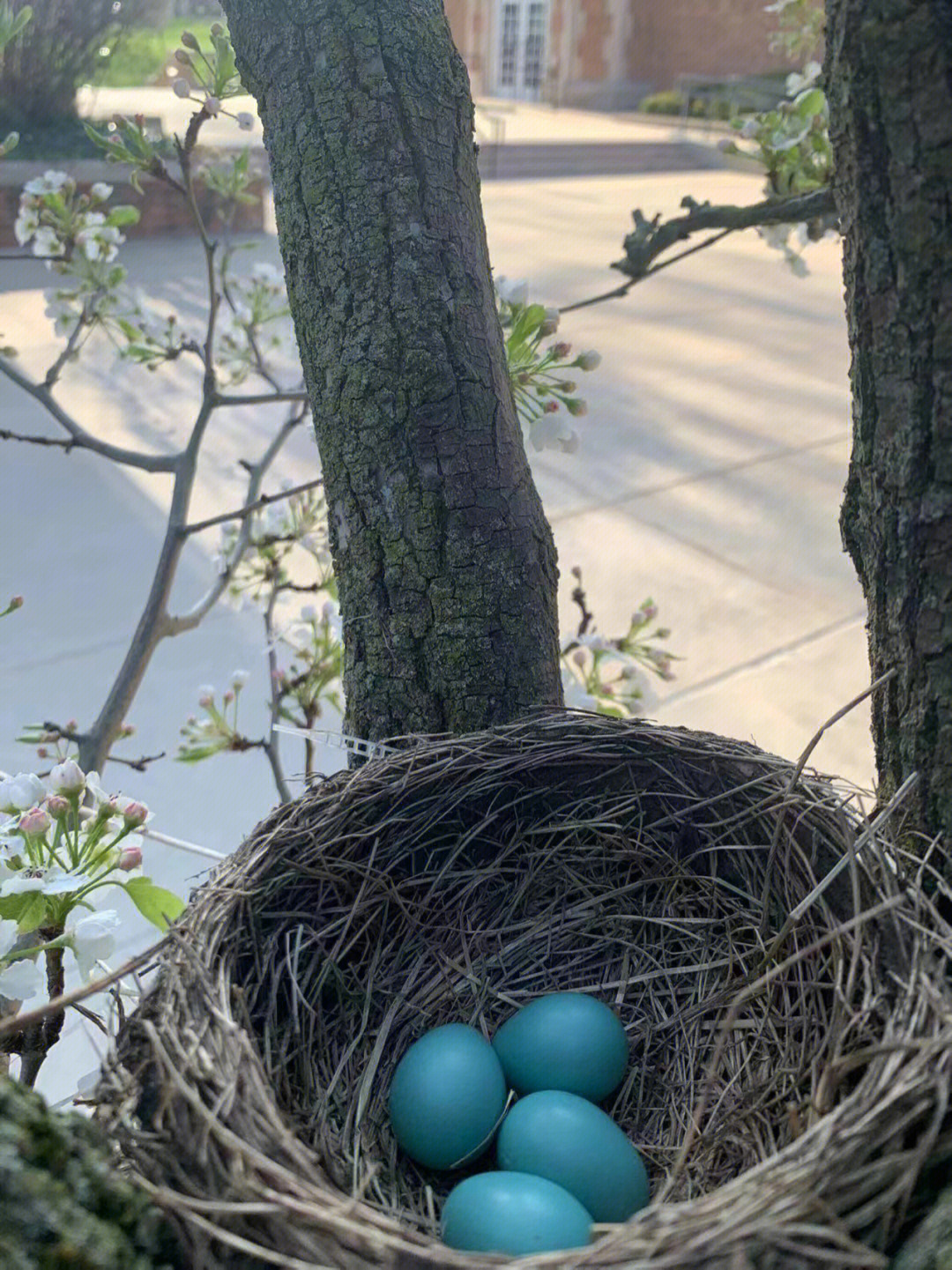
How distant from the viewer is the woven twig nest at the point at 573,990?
62cm

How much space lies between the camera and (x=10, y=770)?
7.54ft

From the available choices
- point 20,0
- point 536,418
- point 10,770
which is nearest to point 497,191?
point 20,0

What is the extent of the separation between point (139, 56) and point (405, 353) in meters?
9.00

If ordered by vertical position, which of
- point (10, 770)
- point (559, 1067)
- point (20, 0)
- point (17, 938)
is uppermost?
point (20, 0)

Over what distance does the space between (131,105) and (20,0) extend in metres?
5.38

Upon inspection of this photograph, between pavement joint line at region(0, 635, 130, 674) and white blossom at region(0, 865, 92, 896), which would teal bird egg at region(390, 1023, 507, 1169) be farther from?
pavement joint line at region(0, 635, 130, 674)

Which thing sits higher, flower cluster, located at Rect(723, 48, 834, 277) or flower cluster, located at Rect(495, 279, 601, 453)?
flower cluster, located at Rect(723, 48, 834, 277)

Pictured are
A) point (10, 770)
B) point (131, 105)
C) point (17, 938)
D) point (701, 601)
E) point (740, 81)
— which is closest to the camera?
point (17, 938)

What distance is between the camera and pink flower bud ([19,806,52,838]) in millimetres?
781

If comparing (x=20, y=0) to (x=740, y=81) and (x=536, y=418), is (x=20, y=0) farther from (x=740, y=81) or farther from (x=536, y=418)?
(x=740, y=81)

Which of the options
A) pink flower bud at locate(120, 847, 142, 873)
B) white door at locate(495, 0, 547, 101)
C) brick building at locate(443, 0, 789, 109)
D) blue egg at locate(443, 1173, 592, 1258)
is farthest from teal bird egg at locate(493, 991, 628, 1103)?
white door at locate(495, 0, 547, 101)

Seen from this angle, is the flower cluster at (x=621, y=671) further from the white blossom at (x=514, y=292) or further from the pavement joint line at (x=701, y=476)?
the pavement joint line at (x=701, y=476)

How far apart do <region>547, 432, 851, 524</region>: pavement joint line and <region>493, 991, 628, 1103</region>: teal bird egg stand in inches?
96.9

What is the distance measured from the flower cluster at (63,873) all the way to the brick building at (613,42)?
1667 centimetres
